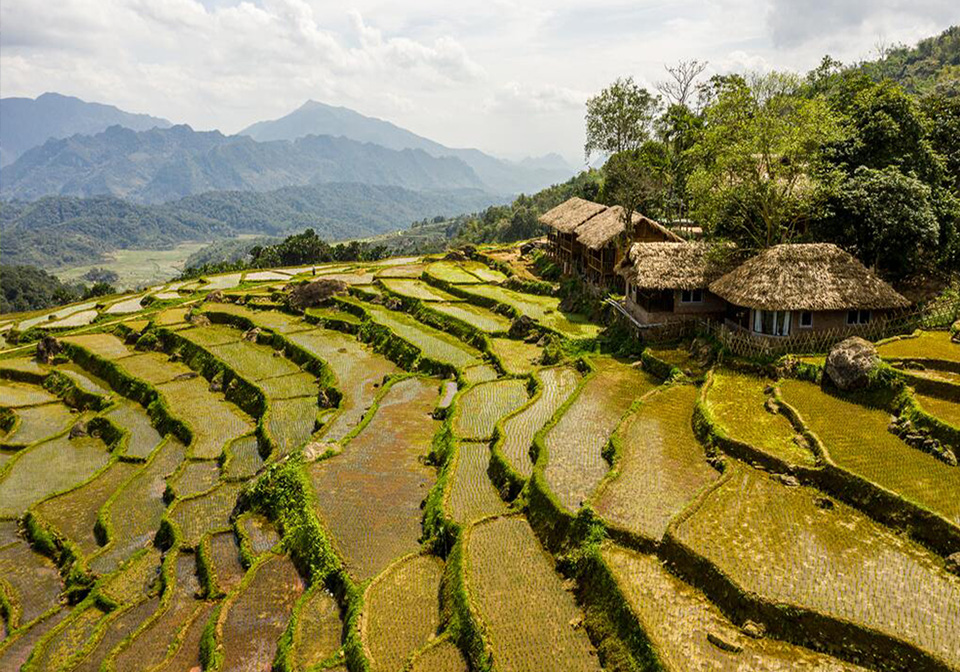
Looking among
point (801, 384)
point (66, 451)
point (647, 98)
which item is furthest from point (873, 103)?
point (66, 451)

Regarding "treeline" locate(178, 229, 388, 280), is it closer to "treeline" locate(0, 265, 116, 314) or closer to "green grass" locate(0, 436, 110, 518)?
"treeline" locate(0, 265, 116, 314)

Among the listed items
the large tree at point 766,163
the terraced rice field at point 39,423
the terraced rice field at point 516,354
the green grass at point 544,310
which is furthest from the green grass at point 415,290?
the terraced rice field at point 39,423

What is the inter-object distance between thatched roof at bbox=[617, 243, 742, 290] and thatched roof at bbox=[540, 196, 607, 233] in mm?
17362

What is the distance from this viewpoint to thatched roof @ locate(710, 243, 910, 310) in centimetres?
2559

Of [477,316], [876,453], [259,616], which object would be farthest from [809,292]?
[477,316]

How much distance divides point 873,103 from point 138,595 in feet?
132

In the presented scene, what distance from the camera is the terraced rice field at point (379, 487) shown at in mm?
20500

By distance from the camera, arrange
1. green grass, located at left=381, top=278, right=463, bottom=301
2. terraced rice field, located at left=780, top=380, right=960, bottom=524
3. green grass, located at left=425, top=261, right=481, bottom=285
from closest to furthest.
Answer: terraced rice field, located at left=780, top=380, right=960, bottom=524, green grass, located at left=381, top=278, right=463, bottom=301, green grass, located at left=425, top=261, right=481, bottom=285

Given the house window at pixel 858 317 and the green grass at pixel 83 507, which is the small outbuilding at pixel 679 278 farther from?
the green grass at pixel 83 507

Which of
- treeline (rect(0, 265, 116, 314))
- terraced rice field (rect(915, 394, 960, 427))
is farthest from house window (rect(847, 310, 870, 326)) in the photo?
treeline (rect(0, 265, 116, 314))

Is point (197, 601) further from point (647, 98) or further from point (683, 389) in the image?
point (647, 98)

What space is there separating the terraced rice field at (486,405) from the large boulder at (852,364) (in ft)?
42.5

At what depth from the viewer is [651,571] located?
15.9 m

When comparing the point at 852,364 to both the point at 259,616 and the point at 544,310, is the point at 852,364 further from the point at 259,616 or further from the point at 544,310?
the point at 544,310
